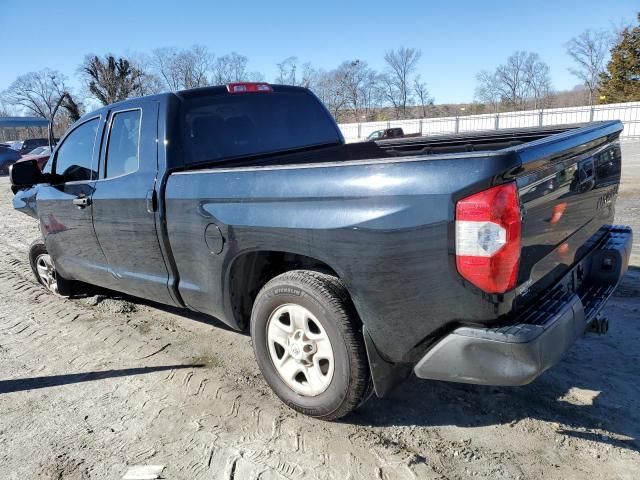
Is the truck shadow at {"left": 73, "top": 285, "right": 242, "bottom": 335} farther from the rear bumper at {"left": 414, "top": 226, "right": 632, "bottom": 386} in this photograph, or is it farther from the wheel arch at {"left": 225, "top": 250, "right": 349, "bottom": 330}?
the rear bumper at {"left": 414, "top": 226, "right": 632, "bottom": 386}

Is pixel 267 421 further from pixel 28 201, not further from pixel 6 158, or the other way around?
pixel 6 158

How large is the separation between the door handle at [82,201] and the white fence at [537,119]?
26.0 metres

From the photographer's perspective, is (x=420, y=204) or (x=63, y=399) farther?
(x=63, y=399)

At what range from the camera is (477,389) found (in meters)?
3.19

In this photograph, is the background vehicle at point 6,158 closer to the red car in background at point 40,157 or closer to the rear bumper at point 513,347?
the red car in background at point 40,157

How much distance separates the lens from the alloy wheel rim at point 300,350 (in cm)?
281

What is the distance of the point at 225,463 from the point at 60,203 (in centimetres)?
301

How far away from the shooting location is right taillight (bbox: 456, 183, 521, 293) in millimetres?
2115

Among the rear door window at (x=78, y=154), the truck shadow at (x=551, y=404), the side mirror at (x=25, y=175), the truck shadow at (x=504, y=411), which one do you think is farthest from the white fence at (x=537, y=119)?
the truck shadow at (x=504, y=411)

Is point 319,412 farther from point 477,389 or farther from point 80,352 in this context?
point 80,352

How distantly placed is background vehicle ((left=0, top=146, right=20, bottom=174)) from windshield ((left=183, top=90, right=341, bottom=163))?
102ft

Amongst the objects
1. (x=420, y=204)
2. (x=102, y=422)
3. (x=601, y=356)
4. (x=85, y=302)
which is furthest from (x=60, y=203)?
(x=601, y=356)

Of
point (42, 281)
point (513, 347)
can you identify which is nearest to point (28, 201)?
point (42, 281)

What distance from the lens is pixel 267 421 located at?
9.81 ft
